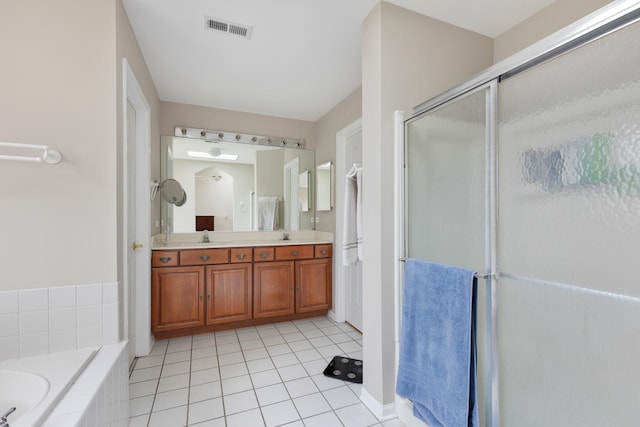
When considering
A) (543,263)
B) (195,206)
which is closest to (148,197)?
(195,206)

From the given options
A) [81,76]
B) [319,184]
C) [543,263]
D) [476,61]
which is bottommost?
[543,263]

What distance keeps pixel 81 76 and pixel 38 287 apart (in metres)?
1.12

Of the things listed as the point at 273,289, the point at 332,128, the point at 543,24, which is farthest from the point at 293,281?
the point at 543,24

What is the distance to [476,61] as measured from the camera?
6.48ft

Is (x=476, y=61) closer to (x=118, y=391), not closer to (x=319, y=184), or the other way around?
(x=319, y=184)

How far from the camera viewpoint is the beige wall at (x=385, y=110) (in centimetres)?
168

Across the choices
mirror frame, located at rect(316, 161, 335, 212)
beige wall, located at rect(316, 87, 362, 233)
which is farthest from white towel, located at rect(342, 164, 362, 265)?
mirror frame, located at rect(316, 161, 335, 212)

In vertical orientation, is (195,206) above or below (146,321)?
above

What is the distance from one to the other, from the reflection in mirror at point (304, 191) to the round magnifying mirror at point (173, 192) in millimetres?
1358

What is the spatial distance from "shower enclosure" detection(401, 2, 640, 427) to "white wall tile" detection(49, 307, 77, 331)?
6.51 feet

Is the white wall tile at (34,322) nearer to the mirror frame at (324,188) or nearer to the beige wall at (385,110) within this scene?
the beige wall at (385,110)

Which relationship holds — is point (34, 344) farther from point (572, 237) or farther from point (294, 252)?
point (572, 237)

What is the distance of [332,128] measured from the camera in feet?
10.8

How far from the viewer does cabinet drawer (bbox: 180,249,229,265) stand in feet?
8.95
